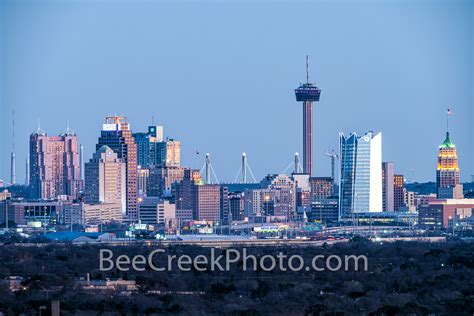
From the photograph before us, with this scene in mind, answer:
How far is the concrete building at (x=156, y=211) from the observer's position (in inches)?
6909

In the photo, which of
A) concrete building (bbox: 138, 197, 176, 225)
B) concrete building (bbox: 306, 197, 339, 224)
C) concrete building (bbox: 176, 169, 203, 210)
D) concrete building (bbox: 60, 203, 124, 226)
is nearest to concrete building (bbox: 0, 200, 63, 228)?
concrete building (bbox: 60, 203, 124, 226)

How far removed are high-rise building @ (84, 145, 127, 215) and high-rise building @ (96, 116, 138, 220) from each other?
0.88 meters

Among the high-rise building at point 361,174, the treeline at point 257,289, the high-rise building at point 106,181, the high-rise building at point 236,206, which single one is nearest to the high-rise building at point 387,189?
the high-rise building at point 361,174

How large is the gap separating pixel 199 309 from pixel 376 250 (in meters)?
43.5

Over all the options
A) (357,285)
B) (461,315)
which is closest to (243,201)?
(357,285)

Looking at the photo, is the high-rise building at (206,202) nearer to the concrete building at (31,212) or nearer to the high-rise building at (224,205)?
the high-rise building at (224,205)

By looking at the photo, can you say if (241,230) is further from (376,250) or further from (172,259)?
(172,259)

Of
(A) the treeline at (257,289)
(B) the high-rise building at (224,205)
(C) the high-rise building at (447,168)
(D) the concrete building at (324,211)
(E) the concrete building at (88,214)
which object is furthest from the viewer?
(C) the high-rise building at (447,168)

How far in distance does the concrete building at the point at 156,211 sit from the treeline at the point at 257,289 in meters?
85.5

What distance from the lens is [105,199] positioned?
183 meters

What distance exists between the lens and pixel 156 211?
17762 centimetres

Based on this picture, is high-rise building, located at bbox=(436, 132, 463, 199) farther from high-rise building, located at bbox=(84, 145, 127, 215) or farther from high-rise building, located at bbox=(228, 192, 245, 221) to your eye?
high-rise building, located at bbox=(84, 145, 127, 215)

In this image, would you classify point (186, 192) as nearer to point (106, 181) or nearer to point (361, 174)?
point (106, 181)

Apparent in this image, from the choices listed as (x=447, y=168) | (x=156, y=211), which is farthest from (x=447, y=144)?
(x=156, y=211)
